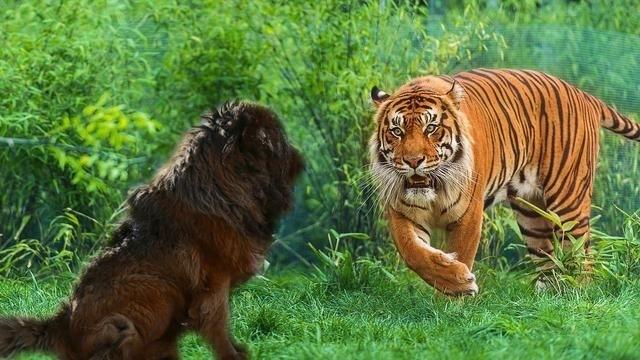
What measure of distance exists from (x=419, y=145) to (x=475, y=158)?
42 cm

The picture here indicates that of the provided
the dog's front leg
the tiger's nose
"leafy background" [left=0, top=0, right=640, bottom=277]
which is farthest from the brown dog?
"leafy background" [left=0, top=0, right=640, bottom=277]

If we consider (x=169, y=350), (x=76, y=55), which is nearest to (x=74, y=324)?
(x=169, y=350)

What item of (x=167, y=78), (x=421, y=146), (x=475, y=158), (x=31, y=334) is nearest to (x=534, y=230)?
(x=475, y=158)

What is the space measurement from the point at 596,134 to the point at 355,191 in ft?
6.64

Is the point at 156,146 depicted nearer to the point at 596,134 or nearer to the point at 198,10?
the point at 198,10

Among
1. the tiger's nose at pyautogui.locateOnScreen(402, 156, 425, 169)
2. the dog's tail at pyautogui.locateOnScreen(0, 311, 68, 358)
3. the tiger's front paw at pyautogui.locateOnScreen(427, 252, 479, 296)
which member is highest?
the tiger's nose at pyautogui.locateOnScreen(402, 156, 425, 169)

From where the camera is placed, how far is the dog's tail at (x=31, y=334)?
5367mm

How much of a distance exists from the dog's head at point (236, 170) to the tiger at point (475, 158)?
1892mm

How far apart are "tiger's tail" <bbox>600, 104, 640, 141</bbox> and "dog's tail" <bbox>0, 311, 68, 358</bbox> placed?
4645 mm

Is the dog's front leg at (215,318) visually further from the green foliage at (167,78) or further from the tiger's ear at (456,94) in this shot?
the green foliage at (167,78)

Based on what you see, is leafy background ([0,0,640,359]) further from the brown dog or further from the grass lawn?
the brown dog

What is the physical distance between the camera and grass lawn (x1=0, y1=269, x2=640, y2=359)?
19.0ft

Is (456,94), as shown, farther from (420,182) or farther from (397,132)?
(420,182)

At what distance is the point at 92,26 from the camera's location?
9.41 meters
